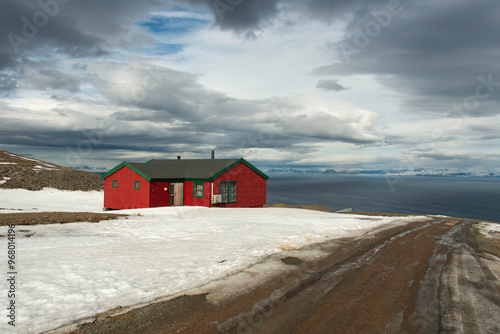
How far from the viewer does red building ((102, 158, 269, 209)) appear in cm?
2984

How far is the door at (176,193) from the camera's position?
31.0m

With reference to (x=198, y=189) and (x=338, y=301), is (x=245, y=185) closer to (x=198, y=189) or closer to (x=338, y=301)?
(x=198, y=189)

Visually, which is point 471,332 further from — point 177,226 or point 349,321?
point 177,226

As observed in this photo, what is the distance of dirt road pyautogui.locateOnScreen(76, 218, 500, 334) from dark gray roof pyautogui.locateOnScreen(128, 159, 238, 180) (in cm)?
2158

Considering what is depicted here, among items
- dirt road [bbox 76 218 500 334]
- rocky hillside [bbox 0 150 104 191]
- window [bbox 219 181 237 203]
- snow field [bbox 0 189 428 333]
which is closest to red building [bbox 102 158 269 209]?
window [bbox 219 181 237 203]

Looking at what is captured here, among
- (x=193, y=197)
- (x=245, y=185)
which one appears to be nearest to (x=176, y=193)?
(x=193, y=197)

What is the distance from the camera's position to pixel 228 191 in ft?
103

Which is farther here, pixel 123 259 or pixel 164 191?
pixel 164 191

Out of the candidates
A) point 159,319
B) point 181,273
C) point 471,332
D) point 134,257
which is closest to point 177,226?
point 134,257

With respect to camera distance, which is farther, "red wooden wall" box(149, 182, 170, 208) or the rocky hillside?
the rocky hillside

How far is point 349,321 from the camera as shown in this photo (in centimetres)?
569

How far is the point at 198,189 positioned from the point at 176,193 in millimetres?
2616

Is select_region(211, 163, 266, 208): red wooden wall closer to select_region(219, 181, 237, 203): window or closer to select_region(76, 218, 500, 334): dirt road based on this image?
select_region(219, 181, 237, 203): window

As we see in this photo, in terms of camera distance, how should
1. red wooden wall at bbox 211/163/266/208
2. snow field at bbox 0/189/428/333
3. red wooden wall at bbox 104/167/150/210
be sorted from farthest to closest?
1. red wooden wall at bbox 211/163/266/208
2. red wooden wall at bbox 104/167/150/210
3. snow field at bbox 0/189/428/333
